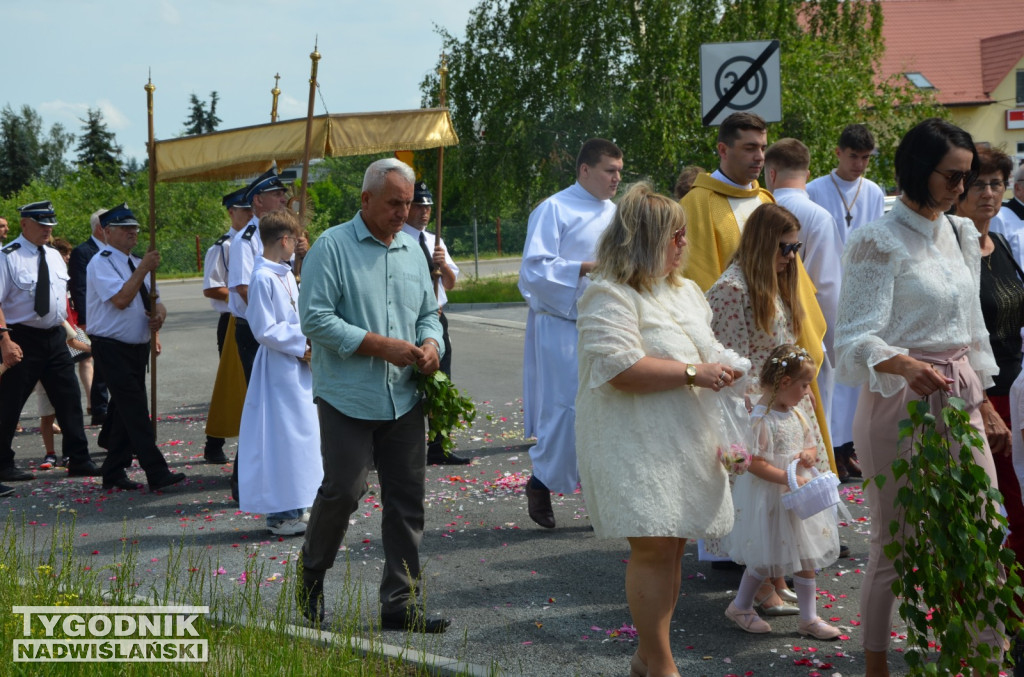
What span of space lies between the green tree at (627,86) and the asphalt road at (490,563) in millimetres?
15765

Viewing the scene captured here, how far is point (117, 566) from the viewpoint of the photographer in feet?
17.9

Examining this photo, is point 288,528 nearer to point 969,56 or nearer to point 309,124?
point 309,124

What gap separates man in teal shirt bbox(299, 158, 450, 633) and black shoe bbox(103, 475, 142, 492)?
4089 mm

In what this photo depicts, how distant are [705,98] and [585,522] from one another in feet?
11.0

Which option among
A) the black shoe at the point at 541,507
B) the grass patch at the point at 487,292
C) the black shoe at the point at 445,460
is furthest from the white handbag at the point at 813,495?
the grass patch at the point at 487,292

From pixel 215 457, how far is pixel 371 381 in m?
5.18

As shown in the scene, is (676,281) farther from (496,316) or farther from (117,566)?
(496,316)

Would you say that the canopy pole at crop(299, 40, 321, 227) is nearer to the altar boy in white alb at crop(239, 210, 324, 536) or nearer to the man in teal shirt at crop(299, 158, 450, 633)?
the altar boy in white alb at crop(239, 210, 324, 536)

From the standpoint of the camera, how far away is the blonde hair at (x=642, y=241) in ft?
15.2

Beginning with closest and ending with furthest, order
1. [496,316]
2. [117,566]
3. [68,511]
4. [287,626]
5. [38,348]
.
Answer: [287,626]
[117,566]
[68,511]
[38,348]
[496,316]

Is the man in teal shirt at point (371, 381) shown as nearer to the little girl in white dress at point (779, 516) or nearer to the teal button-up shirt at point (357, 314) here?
the teal button-up shirt at point (357, 314)

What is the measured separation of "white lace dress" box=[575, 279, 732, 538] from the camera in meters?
4.52

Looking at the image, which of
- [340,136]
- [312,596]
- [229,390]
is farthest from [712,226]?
[229,390]

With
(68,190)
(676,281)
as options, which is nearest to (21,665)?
(676,281)
